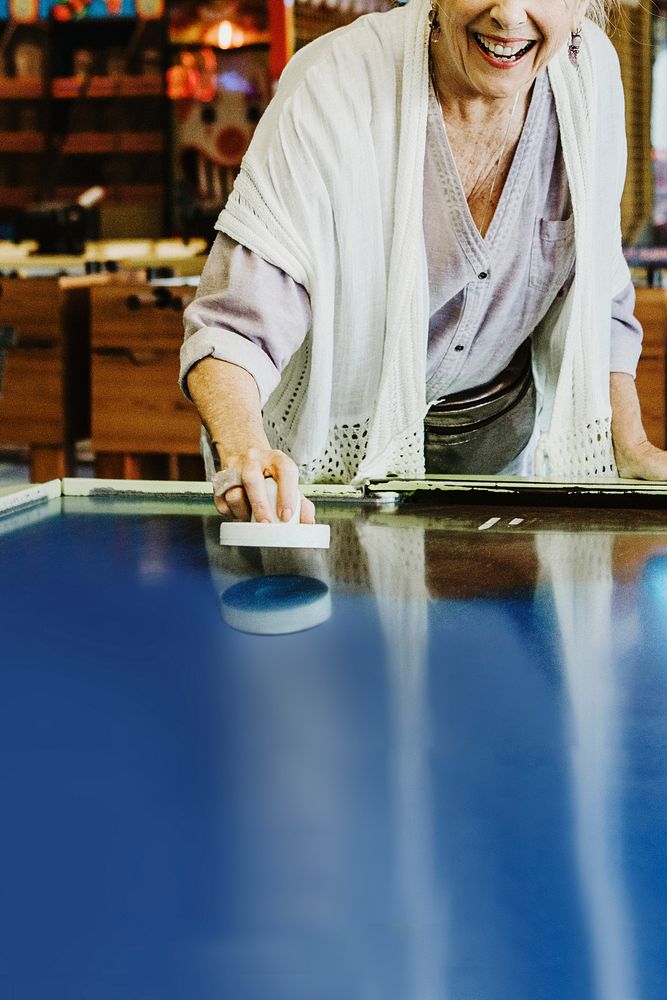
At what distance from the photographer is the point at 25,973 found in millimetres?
358

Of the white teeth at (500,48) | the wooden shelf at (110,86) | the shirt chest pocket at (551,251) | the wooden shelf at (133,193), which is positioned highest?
the wooden shelf at (110,86)

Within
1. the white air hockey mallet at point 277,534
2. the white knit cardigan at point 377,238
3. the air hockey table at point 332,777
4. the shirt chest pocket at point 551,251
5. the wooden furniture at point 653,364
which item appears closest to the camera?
the air hockey table at point 332,777

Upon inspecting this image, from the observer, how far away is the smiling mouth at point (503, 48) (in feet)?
4.06

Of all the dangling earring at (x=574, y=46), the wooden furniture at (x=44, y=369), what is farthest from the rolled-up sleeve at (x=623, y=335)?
the wooden furniture at (x=44, y=369)

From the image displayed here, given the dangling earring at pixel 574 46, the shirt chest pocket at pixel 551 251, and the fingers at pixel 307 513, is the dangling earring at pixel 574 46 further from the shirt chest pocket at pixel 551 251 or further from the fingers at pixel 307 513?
the fingers at pixel 307 513

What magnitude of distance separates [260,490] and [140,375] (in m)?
2.96

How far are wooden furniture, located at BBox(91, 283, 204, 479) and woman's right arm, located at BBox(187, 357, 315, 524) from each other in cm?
257

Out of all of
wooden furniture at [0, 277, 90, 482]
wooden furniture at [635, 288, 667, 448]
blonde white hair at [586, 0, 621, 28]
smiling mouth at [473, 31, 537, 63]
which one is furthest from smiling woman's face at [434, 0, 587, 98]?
wooden furniture at [0, 277, 90, 482]

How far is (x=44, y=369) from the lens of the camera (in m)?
3.94

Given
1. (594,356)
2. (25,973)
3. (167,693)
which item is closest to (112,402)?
(594,356)

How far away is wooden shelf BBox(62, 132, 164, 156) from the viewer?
19.6 ft

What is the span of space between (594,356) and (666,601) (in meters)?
0.71

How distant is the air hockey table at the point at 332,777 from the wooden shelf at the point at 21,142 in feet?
18.8

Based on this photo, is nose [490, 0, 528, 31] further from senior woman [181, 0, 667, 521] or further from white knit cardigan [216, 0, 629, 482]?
white knit cardigan [216, 0, 629, 482]
